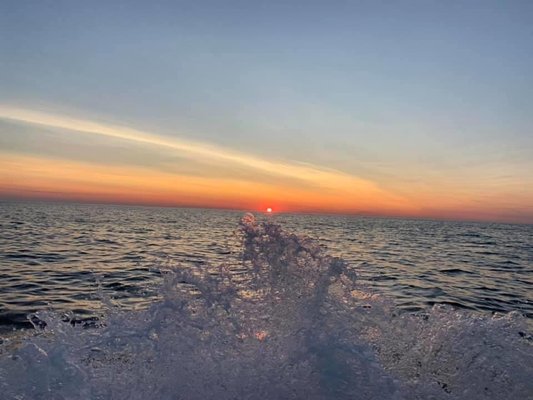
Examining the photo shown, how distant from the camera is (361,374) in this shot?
4.80m

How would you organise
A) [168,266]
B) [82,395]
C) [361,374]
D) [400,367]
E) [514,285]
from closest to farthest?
[82,395]
[361,374]
[400,367]
[168,266]
[514,285]

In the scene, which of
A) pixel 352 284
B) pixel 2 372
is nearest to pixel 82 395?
pixel 2 372

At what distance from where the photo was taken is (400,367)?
5.62 meters

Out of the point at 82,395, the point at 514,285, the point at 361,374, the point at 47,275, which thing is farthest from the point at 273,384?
the point at 514,285

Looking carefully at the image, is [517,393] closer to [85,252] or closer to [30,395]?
[30,395]

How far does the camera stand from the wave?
14.9 feet

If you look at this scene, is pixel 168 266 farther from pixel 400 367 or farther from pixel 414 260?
pixel 414 260

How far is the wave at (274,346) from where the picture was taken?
4.54m

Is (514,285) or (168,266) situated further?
(514,285)

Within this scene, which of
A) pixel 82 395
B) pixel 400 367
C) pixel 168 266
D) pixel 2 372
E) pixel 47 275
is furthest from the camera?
pixel 47 275

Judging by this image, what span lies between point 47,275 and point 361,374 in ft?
39.1

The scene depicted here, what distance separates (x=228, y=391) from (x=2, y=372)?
2490 millimetres

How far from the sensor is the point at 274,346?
16.9 ft

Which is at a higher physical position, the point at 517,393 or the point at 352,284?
the point at 352,284
